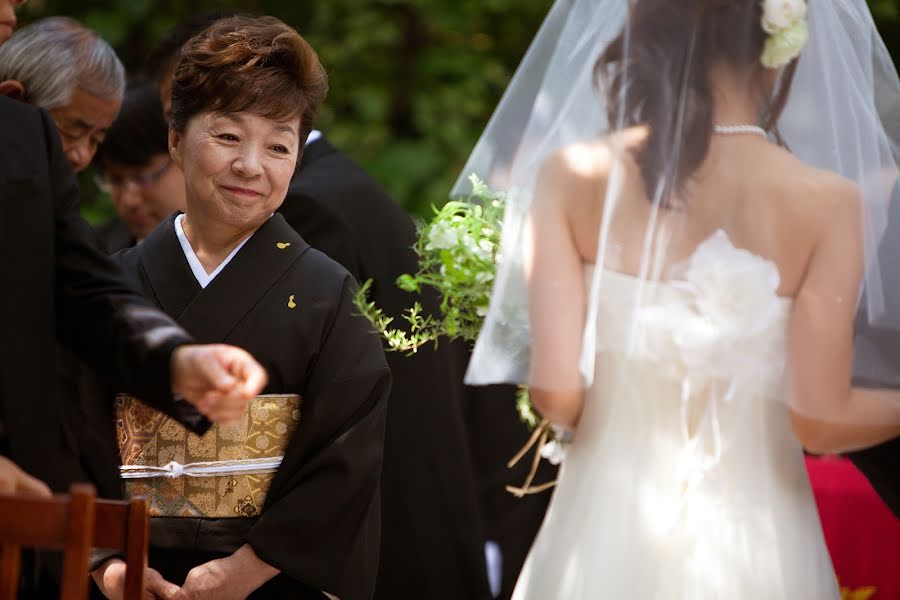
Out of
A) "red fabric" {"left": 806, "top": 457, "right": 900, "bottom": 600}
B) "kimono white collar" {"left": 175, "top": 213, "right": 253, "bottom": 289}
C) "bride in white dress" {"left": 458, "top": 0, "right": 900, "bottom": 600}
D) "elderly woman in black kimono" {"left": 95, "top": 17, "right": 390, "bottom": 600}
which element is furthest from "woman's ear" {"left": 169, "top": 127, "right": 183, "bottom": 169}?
"red fabric" {"left": 806, "top": 457, "right": 900, "bottom": 600}

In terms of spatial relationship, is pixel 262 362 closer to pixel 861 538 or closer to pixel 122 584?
pixel 122 584

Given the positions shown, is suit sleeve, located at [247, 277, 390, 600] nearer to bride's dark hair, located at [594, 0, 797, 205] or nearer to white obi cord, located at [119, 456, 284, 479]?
white obi cord, located at [119, 456, 284, 479]

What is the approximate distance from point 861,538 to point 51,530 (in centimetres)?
266

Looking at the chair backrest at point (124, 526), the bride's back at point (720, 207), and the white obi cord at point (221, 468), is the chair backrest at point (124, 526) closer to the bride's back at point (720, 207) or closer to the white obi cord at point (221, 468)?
the white obi cord at point (221, 468)

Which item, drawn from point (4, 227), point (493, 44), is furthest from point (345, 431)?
point (493, 44)

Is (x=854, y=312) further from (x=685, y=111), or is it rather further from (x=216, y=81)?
(x=216, y=81)

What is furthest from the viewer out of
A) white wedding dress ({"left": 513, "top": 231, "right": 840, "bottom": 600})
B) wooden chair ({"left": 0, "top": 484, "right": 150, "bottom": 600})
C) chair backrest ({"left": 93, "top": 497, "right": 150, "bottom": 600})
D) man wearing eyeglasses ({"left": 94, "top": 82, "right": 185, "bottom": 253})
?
man wearing eyeglasses ({"left": 94, "top": 82, "right": 185, "bottom": 253})

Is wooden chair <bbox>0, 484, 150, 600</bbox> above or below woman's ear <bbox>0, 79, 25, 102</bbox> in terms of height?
below

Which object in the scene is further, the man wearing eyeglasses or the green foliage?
the man wearing eyeglasses

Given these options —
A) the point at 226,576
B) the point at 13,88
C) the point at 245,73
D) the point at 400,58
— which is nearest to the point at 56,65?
the point at 13,88

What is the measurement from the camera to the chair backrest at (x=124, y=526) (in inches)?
81.7

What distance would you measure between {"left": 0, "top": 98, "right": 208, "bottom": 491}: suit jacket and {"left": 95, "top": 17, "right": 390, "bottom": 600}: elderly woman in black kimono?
1.07ft

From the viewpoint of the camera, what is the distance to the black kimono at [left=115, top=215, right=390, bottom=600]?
2.76 metres

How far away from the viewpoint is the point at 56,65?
12.1ft
